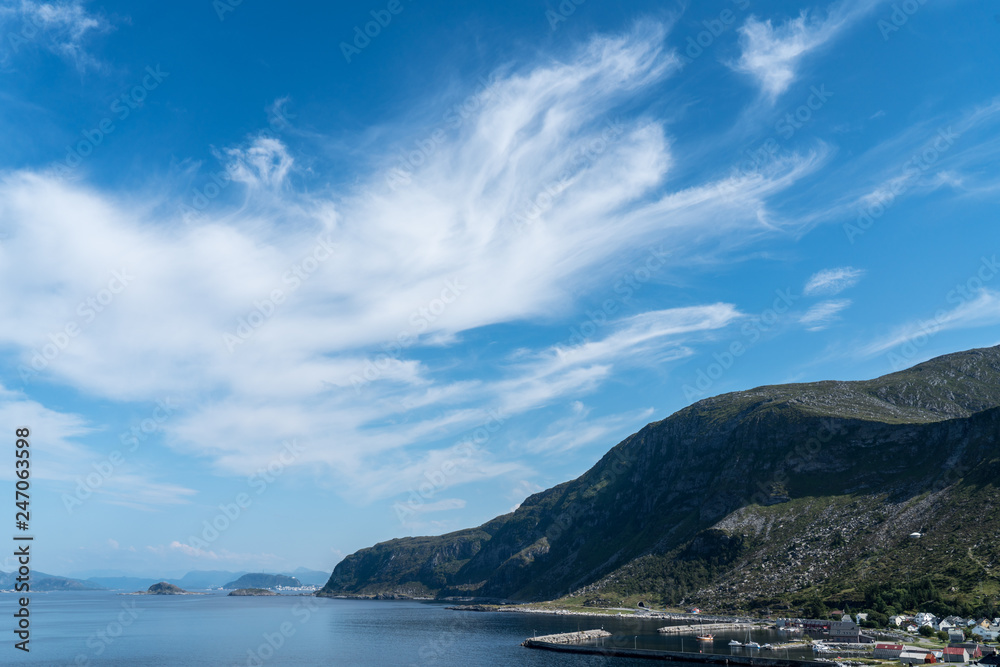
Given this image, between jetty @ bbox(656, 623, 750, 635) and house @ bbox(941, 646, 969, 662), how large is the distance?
232 ft

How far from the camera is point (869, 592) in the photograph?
169 meters

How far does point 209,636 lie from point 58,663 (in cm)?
6194

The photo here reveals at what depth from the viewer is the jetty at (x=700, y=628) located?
168 m

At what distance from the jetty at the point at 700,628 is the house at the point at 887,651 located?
197 ft

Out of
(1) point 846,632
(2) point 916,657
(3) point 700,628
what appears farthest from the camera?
(3) point 700,628

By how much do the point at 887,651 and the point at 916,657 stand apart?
18.5 ft

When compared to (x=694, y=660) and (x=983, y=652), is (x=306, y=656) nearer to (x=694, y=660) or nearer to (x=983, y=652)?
(x=694, y=660)

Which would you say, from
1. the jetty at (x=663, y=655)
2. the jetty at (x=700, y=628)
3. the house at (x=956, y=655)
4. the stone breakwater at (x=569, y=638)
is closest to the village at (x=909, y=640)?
the house at (x=956, y=655)

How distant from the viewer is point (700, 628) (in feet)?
565

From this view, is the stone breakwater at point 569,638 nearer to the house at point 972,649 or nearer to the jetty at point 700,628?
the jetty at point 700,628

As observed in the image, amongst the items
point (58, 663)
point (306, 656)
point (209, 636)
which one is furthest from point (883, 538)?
point (58, 663)

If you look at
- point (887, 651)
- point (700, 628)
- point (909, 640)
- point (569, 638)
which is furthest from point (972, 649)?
point (569, 638)

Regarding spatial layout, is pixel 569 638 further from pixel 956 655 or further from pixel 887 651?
pixel 956 655

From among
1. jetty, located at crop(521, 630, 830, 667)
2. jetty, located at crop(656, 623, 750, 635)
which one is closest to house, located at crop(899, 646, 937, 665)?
jetty, located at crop(521, 630, 830, 667)
